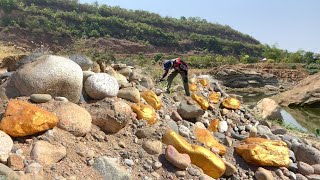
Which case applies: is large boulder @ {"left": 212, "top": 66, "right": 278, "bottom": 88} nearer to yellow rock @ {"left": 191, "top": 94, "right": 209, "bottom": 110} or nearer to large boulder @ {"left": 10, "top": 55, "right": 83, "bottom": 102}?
yellow rock @ {"left": 191, "top": 94, "right": 209, "bottom": 110}

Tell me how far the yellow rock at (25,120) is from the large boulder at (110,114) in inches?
21.4

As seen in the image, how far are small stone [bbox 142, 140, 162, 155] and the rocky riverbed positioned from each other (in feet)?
0.04

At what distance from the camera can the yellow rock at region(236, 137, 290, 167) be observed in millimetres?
4020

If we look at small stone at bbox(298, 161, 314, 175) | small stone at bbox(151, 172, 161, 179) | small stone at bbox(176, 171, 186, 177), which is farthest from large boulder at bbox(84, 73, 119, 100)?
small stone at bbox(298, 161, 314, 175)

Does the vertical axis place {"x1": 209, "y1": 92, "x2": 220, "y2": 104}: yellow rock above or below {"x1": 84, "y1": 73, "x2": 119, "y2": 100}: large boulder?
below

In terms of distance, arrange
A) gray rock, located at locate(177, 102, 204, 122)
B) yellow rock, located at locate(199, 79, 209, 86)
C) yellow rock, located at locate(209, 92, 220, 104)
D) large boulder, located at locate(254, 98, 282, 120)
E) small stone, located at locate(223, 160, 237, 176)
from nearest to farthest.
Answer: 1. small stone, located at locate(223, 160, 237, 176)
2. gray rock, located at locate(177, 102, 204, 122)
3. yellow rock, located at locate(209, 92, 220, 104)
4. yellow rock, located at locate(199, 79, 209, 86)
5. large boulder, located at locate(254, 98, 282, 120)

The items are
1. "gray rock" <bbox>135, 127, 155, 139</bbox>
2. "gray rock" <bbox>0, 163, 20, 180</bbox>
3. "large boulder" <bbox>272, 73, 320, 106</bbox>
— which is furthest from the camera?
"large boulder" <bbox>272, 73, 320, 106</bbox>

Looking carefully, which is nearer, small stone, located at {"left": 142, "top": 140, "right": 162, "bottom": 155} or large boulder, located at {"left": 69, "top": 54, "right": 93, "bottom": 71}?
small stone, located at {"left": 142, "top": 140, "right": 162, "bottom": 155}

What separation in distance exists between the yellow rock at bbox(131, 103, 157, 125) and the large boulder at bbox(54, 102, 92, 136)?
0.70 meters

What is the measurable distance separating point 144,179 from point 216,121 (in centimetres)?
236

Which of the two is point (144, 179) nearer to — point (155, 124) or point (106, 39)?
point (155, 124)

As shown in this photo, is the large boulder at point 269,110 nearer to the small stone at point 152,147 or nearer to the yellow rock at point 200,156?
the yellow rock at point 200,156

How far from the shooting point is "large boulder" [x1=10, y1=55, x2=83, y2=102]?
3.48 metres

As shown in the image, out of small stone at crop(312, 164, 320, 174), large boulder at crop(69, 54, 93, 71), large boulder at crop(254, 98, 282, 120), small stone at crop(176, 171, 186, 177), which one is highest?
large boulder at crop(69, 54, 93, 71)
